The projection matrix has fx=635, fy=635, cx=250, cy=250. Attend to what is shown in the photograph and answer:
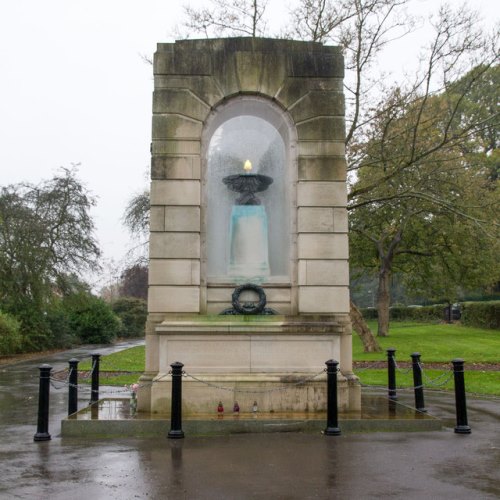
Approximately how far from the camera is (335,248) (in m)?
11.4

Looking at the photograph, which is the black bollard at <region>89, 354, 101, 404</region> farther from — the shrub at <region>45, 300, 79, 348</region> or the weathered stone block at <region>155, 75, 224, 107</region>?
the shrub at <region>45, 300, 79, 348</region>

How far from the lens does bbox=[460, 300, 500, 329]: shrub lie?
44594mm

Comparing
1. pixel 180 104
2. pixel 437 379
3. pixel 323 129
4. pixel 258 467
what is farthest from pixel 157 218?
pixel 437 379

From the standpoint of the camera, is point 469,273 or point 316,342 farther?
point 469,273

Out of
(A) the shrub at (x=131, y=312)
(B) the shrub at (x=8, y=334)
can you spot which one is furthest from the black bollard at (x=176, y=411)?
(A) the shrub at (x=131, y=312)

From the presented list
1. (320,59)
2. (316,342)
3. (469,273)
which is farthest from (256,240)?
(469,273)

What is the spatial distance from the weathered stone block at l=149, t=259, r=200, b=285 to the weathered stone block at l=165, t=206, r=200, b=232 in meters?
0.59

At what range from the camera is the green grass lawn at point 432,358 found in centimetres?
1806

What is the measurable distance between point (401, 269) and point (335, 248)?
101ft

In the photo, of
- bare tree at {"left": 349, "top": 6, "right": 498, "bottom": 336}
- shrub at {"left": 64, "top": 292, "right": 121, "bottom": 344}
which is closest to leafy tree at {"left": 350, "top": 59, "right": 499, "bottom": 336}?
bare tree at {"left": 349, "top": 6, "right": 498, "bottom": 336}

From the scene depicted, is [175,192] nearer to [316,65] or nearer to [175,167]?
[175,167]

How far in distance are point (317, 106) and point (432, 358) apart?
55.6 feet

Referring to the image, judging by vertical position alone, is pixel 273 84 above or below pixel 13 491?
above

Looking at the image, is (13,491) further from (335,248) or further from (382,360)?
(382,360)
